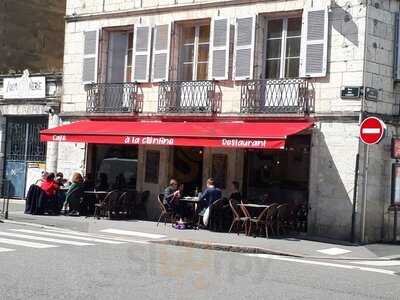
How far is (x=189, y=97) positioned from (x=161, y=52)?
64.7 inches

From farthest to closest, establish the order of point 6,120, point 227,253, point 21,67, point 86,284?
point 21,67 < point 6,120 < point 227,253 < point 86,284

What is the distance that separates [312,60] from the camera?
16.4 m

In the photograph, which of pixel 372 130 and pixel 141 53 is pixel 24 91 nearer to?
pixel 141 53

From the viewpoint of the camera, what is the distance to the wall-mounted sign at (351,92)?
15.7m

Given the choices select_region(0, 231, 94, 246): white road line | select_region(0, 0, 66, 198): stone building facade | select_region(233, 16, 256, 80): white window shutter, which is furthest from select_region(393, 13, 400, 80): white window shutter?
select_region(0, 0, 66, 198): stone building facade

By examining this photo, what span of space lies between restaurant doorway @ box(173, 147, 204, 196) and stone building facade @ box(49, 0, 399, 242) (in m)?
0.21

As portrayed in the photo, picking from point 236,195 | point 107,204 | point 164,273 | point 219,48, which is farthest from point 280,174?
point 164,273

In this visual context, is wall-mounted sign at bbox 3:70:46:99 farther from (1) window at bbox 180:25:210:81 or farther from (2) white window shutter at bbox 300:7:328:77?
(2) white window shutter at bbox 300:7:328:77

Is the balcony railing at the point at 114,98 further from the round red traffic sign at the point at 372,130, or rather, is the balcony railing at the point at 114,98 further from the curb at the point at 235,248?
the round red traffic sign at the point at 372,130

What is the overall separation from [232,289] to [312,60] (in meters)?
8.99

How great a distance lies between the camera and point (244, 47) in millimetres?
17609

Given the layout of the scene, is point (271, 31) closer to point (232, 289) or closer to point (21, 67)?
point (232, 289)

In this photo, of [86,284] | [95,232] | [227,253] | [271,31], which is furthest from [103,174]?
[86,284]

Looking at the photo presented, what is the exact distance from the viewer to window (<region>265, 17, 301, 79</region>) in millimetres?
17188
